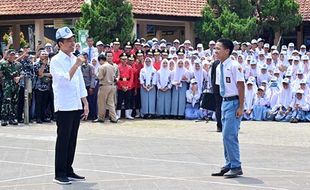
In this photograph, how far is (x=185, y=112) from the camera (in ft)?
72.4

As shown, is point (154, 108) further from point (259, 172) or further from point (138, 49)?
point (259, 172)

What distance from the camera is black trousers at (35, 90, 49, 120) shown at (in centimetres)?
2028

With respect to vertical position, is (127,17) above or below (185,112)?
above

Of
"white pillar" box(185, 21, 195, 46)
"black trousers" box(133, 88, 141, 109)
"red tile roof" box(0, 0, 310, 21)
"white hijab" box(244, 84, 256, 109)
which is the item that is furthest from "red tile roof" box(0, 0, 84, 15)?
"white hijab" box(244, 84, 256, 109)

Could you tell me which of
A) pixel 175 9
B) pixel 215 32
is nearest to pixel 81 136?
pixel 215 32

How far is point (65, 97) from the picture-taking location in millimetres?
10156

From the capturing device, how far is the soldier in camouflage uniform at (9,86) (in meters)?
19.6

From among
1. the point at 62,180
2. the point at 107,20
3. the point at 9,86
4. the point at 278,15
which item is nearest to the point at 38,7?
the point at 107,20

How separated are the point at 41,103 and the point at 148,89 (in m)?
3.66

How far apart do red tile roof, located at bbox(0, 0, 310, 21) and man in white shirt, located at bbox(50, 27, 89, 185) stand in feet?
69.6

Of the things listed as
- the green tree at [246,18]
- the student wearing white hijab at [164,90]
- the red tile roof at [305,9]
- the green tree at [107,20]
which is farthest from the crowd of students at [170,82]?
the red tile roof at [305,9]

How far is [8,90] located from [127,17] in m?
8.16

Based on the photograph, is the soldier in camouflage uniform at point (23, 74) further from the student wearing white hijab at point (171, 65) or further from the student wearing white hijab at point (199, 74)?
the student wearing white hijab at point (199, 74)

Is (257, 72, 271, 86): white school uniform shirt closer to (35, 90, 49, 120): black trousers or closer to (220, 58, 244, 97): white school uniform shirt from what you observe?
(35, 90, 49, 120): black trousers
